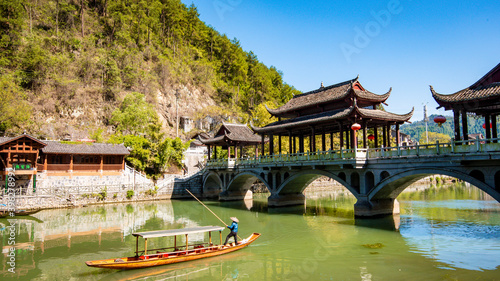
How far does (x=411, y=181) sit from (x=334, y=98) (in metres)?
9.07

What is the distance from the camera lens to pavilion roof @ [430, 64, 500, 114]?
1795 cm

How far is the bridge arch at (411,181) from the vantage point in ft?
55.6

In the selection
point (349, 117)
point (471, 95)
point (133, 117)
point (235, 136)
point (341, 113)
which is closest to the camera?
point (471, 95)

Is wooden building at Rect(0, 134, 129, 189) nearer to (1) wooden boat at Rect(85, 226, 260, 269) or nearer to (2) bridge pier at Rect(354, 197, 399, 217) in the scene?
(1) wooden boat at Rect(85, 226, 260, 269)

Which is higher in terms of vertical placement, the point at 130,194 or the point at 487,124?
the point at 487,124

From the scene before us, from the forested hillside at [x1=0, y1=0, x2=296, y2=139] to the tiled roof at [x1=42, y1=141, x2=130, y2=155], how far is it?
900 cm

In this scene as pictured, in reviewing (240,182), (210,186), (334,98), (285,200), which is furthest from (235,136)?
(334,98)

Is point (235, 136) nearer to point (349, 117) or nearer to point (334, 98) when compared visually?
point (334, 98)

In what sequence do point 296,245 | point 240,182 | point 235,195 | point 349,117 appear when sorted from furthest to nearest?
point 235,195
point 240,182
point 349,117
point 296,245

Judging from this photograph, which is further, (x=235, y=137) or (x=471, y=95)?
(x=235, y=137)

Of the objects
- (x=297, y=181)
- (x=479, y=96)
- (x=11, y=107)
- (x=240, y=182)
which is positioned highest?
(x=11, y=107)

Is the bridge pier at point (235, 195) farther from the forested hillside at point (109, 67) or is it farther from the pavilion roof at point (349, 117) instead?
the forested hillside at point (109, 67)

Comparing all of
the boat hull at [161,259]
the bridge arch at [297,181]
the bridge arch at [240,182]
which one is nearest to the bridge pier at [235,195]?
the bridge arch at [240,182]

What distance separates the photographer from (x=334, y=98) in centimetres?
2800
